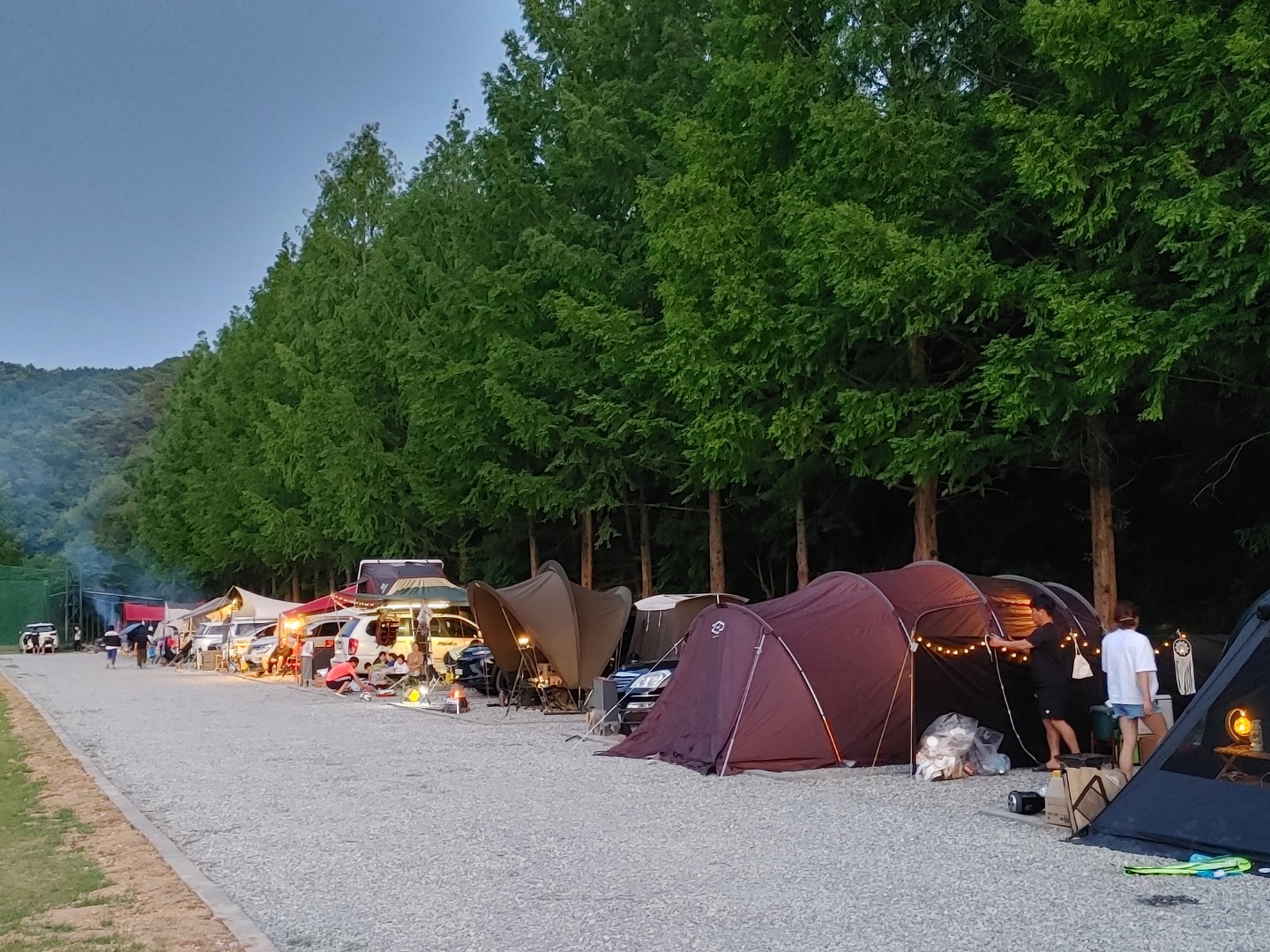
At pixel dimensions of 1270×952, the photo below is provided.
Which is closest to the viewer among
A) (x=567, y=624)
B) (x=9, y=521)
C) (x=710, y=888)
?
(x=710, y=888)

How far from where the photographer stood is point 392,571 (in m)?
34.2

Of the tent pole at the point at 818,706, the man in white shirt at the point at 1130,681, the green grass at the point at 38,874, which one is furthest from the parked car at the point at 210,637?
the man in white shirt at the point at 1130,681

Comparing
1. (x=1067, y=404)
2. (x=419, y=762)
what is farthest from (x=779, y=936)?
(x=1067, y=404)

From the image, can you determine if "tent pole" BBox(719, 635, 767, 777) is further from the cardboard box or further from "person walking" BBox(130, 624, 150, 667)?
"person walking" BBox(130, 624, 150, 667)

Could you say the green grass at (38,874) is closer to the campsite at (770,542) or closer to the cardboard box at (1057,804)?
the campsite at (770,542)

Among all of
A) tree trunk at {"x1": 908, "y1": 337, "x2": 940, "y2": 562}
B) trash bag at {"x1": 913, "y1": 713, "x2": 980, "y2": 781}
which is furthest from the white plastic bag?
tree trunk at {"x1": 908, "y1": 337, "x2": 940, "y2": 562}

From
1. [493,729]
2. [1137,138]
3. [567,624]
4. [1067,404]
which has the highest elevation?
[1137,138]

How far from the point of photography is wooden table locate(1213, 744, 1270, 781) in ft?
28.0

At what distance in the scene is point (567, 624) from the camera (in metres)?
21.7

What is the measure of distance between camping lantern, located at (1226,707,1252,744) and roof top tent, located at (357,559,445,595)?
26.3 m

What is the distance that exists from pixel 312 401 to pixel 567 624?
22699 mm

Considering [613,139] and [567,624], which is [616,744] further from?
[613,139]

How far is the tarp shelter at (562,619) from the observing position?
21688mm

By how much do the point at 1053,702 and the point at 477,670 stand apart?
54.5ft
